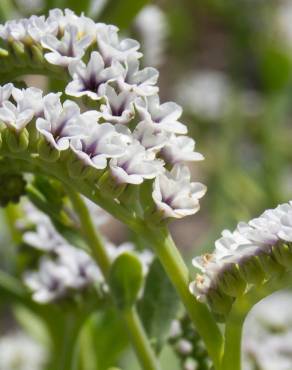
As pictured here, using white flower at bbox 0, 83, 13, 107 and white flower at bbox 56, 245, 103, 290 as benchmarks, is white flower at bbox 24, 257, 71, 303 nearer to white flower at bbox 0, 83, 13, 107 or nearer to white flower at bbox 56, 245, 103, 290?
white flower at bbox 56, 245, 103, 290

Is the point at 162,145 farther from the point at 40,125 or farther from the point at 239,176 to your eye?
the point at 239,176

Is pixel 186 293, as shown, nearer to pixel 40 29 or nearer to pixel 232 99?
pixel 40 29

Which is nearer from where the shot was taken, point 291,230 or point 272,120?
point 291,230

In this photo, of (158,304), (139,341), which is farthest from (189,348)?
(139,341)

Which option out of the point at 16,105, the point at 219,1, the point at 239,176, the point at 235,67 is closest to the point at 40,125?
the point at 16,105

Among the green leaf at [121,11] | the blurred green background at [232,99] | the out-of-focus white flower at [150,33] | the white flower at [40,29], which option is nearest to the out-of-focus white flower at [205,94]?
the blurred green background at [232,99]

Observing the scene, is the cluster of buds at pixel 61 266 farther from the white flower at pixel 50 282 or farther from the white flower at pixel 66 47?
the white flower at pixel 66 47
